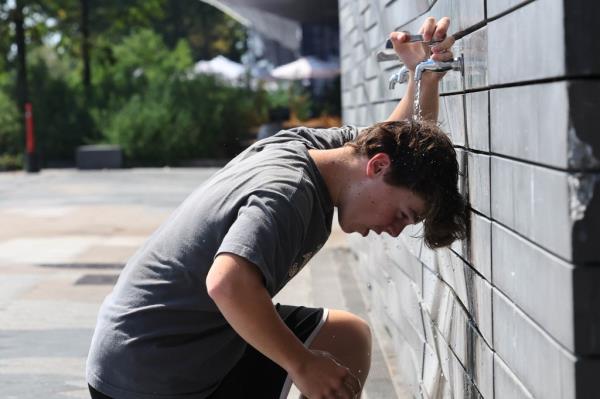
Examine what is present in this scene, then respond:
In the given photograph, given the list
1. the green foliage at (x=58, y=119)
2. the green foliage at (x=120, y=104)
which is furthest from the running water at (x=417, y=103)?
the green foliage at (x=58, y=119)

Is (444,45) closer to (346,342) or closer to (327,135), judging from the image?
(327,135)

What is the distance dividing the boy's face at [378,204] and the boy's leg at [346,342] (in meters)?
0.57

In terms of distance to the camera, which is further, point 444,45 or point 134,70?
point 134,70

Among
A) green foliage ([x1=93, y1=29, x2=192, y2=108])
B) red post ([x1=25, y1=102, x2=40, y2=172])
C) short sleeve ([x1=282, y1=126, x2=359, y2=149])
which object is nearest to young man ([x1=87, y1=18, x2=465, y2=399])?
short sleeve ([x1=282, y1=126, x2=359, y2=149])

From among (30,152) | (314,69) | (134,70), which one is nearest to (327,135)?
(30,152)

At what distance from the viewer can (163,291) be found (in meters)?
3.15

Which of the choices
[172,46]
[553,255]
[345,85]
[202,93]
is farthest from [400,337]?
[172,46]

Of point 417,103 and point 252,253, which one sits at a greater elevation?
point 417,103

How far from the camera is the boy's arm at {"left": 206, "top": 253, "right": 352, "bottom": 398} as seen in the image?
2773mm

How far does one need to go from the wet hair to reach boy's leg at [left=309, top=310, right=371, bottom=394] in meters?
0.60

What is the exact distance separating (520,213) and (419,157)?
1.31 feet

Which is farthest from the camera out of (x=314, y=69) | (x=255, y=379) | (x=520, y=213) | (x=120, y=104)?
(x=314, y=69)

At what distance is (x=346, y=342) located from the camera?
Answer: 12.0 ft

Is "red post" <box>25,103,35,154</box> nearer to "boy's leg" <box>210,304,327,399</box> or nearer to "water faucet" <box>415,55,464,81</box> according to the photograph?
"water faucet" <box>415,55,464,81</box>
